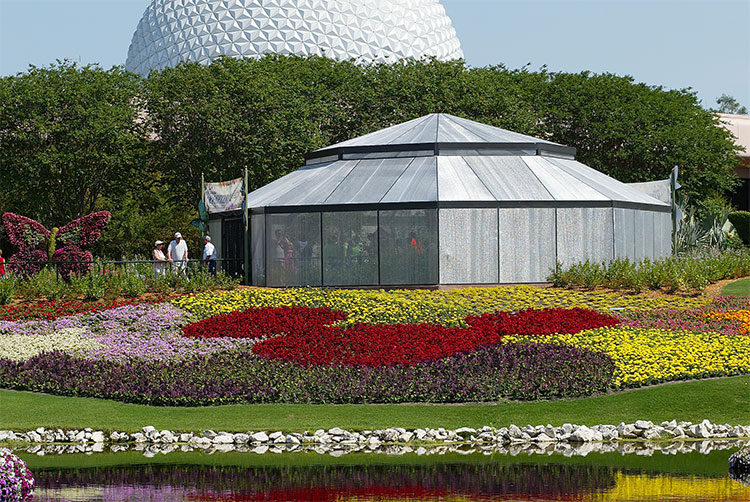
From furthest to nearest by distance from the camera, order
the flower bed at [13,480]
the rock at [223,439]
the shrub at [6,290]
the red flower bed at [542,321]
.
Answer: the shrub at [6,290] < the red flower bed at [542,321] < the rock at [223,439] < the flower bed at [13,480]

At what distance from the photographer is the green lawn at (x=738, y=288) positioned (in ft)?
89.6

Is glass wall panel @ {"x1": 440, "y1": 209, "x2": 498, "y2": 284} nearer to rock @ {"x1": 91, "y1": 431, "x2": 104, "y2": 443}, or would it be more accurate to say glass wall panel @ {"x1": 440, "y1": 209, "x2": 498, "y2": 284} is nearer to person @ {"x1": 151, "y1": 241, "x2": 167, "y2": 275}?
person @ {"x1": 151, "y1": 241, "x2": 167, "y2": 275}

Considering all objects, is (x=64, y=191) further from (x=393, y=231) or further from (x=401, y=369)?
(x=401, y=369)

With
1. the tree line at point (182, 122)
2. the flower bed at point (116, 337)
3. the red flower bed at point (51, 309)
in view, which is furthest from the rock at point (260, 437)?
the tree line at point (182, 122)

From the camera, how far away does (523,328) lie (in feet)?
67.7

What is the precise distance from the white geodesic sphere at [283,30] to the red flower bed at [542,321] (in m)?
33.4

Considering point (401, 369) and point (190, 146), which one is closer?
point (401, 369)

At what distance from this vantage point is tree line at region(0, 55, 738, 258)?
42.0 m

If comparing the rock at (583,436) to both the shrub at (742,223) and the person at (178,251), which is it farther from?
the shrub at (742,223)

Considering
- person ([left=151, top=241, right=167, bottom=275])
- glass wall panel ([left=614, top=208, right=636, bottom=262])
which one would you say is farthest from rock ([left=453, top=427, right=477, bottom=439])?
glass wall panel ([left=614, top=208, right=636, bottom=262])

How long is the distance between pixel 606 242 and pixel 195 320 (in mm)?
13443

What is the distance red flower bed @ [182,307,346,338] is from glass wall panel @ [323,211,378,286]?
596 cm

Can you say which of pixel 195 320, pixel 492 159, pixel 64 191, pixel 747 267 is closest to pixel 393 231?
pixel 492 159

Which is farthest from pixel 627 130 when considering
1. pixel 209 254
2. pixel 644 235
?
pixel 209 254
